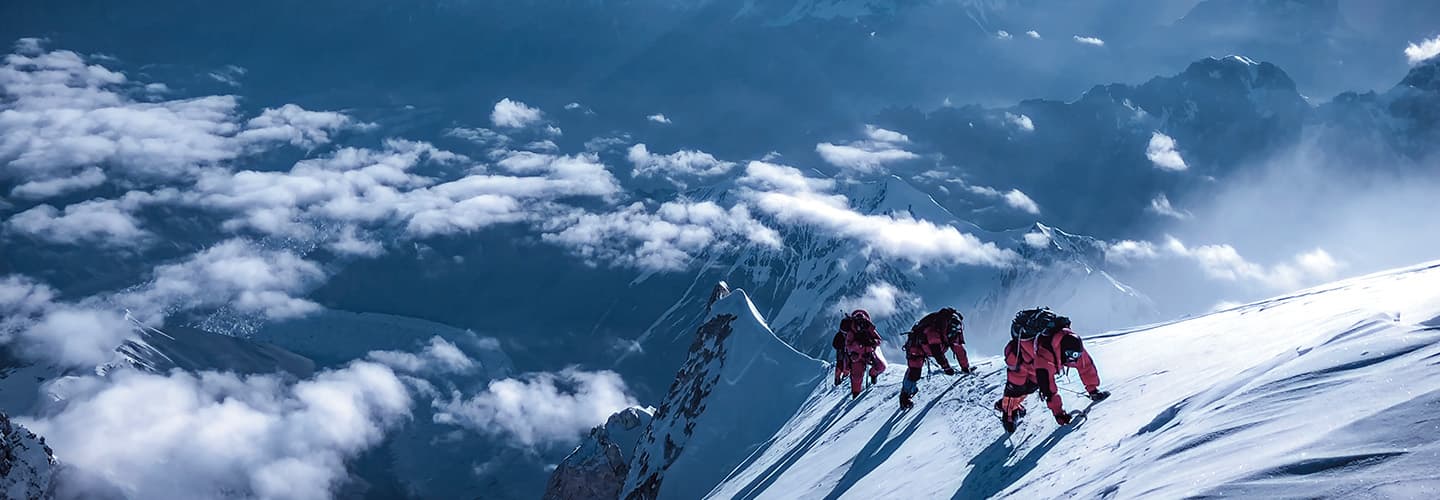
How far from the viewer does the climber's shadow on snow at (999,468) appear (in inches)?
759

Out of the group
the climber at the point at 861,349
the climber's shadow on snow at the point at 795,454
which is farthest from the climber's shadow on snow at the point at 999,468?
the climber's shadow on snow at the point at 795,454

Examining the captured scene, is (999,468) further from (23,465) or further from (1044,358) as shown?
(23,465)

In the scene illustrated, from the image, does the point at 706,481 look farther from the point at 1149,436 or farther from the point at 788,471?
the point at 1149,436

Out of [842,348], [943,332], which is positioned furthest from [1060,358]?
[842,348]

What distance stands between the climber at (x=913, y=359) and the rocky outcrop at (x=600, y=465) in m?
40.2

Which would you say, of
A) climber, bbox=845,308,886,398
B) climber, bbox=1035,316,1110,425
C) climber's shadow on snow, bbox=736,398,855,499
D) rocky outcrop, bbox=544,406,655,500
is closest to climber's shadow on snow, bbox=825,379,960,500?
climber, bbox=845,308,886,398

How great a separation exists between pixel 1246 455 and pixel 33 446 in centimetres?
17068

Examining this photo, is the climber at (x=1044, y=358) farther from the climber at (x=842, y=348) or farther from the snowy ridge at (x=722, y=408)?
the snowy ridge at (x=722, y=408)

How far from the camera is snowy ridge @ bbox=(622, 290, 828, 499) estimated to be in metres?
50.0

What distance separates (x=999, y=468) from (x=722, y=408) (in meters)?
34.4

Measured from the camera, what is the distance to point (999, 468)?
20453mm

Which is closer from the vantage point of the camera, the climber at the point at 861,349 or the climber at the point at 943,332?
the climber at the point at 943,332

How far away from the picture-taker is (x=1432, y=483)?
1019 cm

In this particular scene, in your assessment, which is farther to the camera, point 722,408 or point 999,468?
point 722,408
